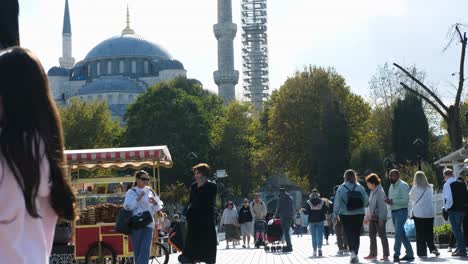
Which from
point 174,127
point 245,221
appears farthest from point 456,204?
point 174,127

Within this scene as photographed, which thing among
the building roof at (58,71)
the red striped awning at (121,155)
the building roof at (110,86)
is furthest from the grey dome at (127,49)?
the red striped awning at (121,155)

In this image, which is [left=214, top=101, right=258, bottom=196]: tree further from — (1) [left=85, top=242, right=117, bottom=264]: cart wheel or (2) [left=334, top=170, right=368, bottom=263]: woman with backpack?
(2) [left=334, top=170, right=368, bottom=263]: woman with backpack

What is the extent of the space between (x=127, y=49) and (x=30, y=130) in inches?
5843

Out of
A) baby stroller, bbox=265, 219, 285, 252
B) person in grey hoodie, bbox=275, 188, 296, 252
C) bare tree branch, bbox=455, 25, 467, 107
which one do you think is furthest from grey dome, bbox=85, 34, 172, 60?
person in grey hoodie, bbox=275, 188, 296, 252

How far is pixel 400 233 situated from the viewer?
1667cm

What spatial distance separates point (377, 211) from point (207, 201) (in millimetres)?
4323

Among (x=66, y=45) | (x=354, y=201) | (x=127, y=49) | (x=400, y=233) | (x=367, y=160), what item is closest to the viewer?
(x=400, y=233)

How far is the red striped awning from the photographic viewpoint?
1955 cm

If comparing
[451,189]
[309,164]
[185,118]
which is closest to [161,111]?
[185,118]

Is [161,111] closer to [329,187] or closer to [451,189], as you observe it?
[329,187]

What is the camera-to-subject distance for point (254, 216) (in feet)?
98.1

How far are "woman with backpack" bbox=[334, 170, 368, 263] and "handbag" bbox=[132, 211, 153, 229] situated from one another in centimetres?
439

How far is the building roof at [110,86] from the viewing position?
141 metres

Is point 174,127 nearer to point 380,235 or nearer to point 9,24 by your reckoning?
point 380,235
